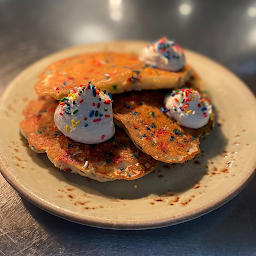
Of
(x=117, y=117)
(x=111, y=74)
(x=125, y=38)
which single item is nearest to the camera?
(x=117, y=117)

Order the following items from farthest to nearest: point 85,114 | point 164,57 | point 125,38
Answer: point 125,38, point 164,57, point 85,114

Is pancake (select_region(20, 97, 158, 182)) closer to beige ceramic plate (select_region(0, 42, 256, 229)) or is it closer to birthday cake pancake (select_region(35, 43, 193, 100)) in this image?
beige ceramic plate (select_region(0, 42, 256, 229))

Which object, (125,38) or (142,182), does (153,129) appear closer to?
(142,182)

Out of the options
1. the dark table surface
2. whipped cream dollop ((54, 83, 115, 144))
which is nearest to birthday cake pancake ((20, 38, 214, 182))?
whipped cream dollop ((54, 83, 115, 144))

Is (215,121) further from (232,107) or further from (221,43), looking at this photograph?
(221,43)

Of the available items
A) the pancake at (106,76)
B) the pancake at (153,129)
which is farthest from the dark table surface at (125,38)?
the pancake at (106,76)

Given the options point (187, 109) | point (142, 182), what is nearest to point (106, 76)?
point (187, 109)

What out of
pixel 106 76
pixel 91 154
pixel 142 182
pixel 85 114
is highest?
pixel 106 76

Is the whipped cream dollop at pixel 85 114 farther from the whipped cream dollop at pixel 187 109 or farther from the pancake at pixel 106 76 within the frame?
the whipped cream dollop at pixel 187 109
